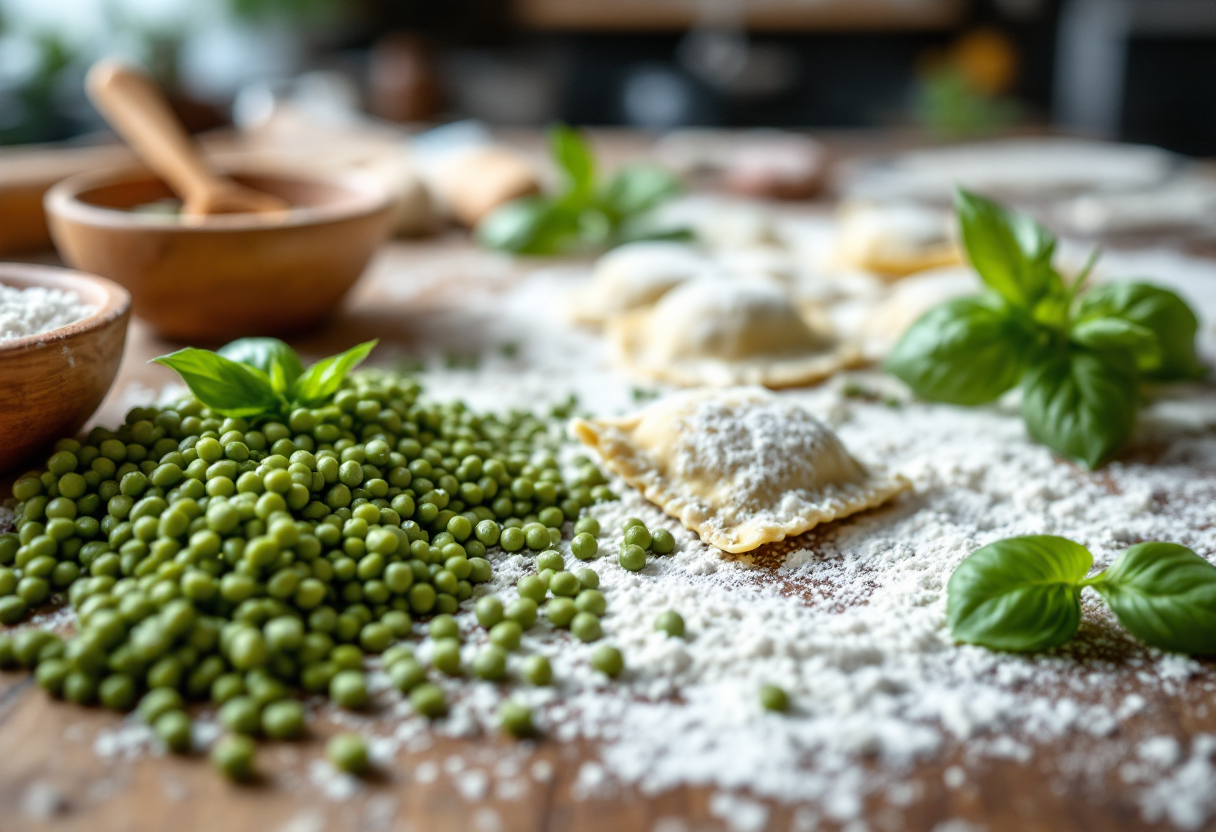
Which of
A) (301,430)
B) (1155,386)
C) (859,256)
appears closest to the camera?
(301,430)

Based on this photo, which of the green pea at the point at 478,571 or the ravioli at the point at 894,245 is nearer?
the green pea at the point at 478,571

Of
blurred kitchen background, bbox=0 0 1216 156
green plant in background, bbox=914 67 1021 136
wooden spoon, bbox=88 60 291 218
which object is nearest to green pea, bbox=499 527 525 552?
wooden spoon, bbox=88 60 291 218

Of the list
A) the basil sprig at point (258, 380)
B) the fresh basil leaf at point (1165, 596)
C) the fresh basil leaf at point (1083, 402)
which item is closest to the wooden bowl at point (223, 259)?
the basil sprig at point (258, 380)

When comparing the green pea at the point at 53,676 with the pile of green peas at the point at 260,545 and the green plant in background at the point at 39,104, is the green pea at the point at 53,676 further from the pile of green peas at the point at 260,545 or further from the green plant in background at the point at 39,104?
the green plant in background at the point at 39,104

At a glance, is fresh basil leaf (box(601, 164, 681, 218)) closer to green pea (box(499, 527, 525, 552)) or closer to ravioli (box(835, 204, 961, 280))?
ravioli (box(835, 204, 961, 280))

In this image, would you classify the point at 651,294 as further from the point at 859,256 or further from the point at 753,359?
the point at 859,256

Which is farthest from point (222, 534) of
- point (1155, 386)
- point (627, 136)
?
point (627, 136)

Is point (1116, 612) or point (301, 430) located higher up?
point (301, 430)
